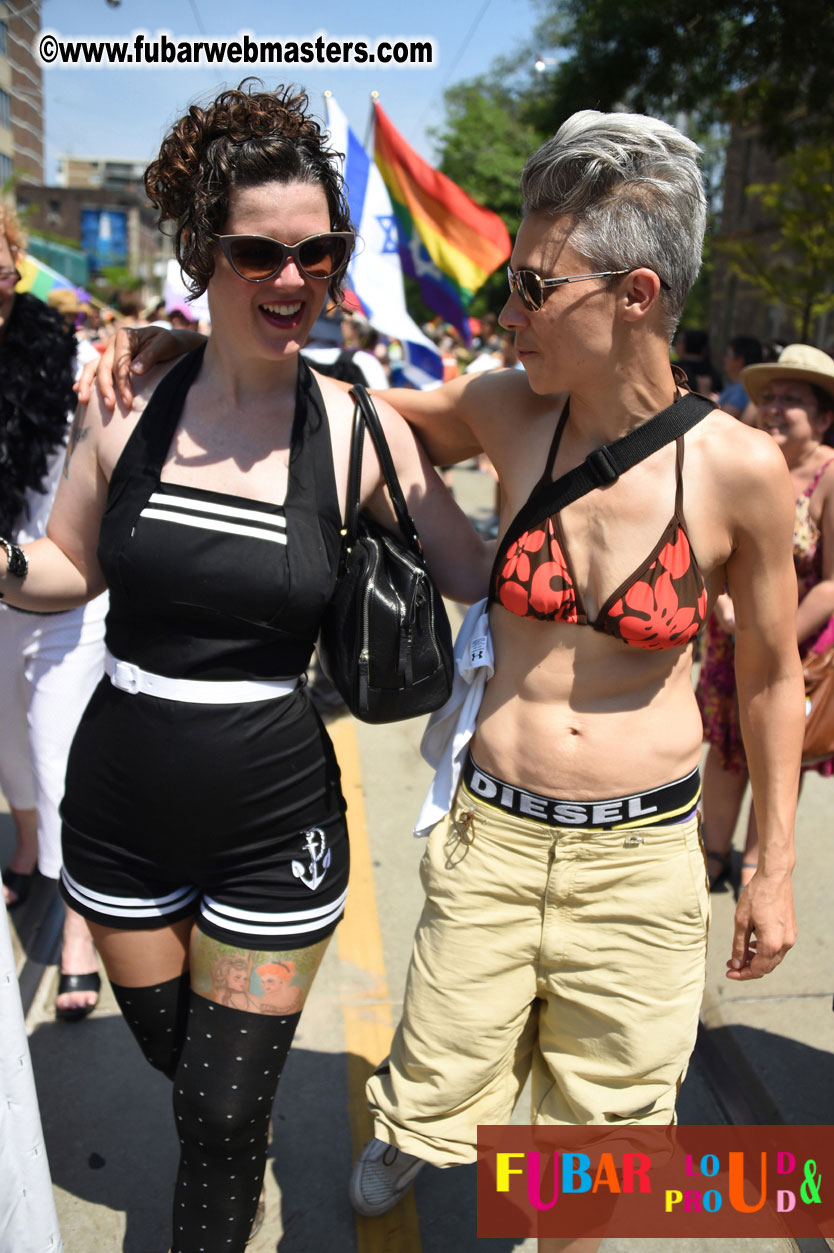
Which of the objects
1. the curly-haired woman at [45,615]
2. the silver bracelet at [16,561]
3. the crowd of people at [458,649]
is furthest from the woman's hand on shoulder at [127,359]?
the curly-haired woman at [45,615]

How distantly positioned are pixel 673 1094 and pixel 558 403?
4.54ft

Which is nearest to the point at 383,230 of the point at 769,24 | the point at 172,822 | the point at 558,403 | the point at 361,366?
the point at 361,366

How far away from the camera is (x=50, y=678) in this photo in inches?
117

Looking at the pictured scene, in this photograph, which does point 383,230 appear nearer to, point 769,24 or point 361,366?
point 361,366

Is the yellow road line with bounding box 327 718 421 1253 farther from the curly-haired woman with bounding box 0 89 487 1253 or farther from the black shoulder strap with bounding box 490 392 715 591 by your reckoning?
the black shoulder strap with bounding box 490 392 715 591

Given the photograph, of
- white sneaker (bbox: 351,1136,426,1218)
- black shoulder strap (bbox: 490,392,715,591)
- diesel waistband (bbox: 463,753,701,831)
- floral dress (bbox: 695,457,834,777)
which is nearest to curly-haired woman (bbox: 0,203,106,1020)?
white sneaker (bbox: 351,1136,426,1218)

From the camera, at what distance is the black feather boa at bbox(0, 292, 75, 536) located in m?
2.88

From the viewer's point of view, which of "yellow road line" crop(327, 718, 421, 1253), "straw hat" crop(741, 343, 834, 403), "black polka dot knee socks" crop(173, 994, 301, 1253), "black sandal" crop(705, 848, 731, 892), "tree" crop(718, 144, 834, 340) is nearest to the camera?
"black polka dot knee socks" crop(173, 994, 301, 1253)

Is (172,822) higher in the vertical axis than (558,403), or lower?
lower

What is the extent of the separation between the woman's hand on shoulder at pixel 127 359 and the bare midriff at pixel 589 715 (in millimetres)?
885

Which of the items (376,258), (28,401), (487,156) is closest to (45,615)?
(28,401)

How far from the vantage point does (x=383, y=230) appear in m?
6.48

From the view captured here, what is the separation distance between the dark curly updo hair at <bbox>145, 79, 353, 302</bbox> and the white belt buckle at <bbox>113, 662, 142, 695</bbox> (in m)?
0.73

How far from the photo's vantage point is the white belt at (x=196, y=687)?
184 cm
